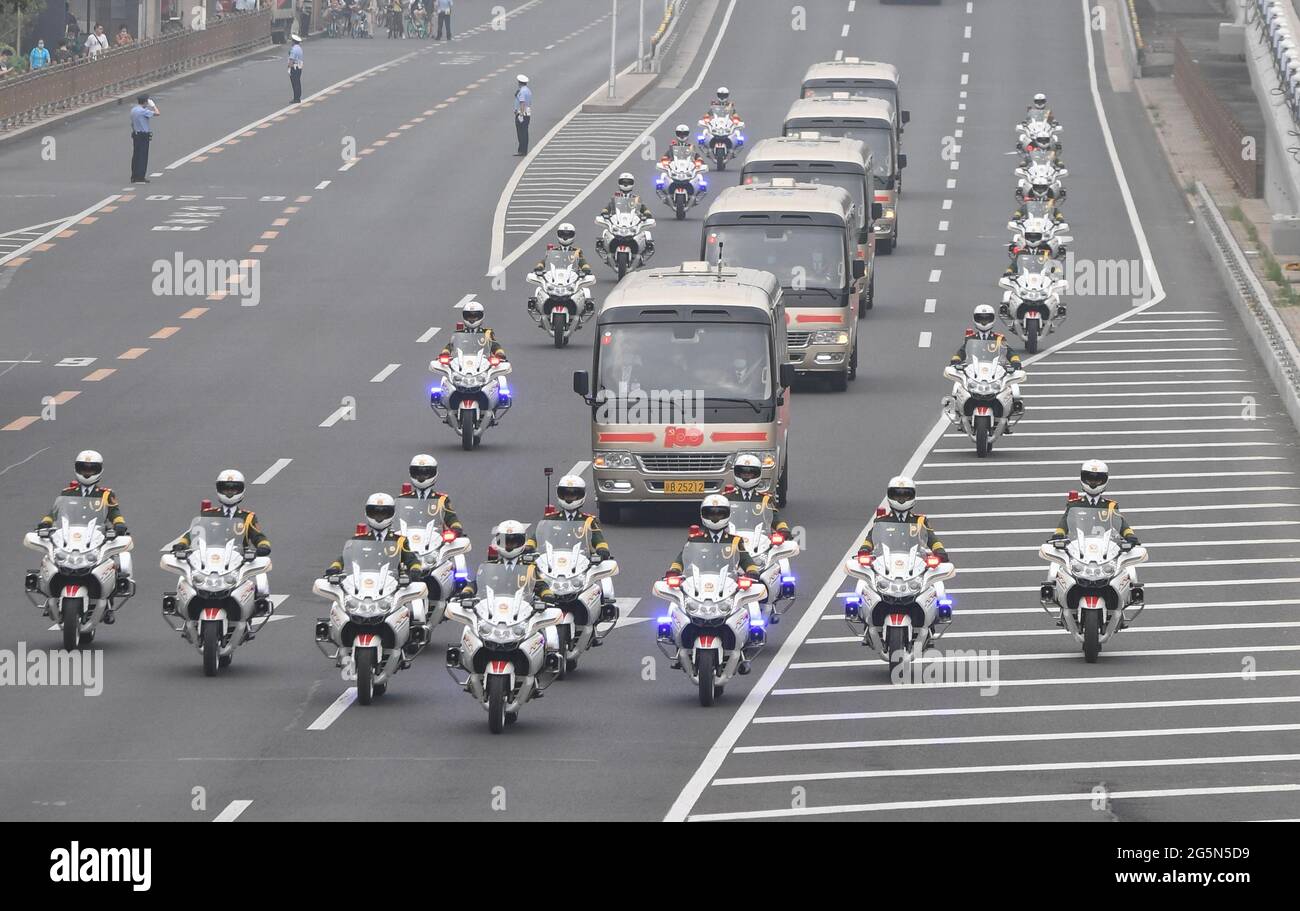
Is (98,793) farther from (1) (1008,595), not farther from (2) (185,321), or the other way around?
(2) (185,321)

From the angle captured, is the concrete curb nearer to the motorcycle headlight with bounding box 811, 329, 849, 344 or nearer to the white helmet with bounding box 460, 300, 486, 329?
the motorcycle headlight with bounding box 811, 329, 849, 344

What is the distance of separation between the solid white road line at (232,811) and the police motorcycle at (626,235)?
30148mm

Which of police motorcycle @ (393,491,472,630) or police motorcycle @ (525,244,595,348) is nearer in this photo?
police motorcycle @ (393,491,472,630)

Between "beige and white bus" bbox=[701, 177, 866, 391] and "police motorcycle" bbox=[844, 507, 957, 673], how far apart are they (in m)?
15.1

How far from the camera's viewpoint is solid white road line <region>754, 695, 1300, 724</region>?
2012 centimetres

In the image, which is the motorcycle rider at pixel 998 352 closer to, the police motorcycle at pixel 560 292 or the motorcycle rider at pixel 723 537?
the police motorcycle at pixel 560 292

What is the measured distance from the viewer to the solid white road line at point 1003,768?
1809cm

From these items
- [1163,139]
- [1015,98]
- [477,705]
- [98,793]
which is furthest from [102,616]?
[1015,98]

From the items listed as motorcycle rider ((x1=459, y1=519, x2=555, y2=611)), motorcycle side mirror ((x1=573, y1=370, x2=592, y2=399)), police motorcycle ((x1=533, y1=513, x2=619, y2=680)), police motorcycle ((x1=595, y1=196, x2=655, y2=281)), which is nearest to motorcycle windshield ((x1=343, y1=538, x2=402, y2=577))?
motorcycle rider ((x1=459, y1=519, x2=555, y2=611))

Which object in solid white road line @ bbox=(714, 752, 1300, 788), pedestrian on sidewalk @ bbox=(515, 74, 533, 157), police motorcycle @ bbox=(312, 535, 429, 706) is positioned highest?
pedestrian on sidewalk @ bbox=(515, 74, 533, 157)

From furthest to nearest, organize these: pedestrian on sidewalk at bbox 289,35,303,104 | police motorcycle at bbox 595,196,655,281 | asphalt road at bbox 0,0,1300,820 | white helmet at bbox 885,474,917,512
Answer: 1. pedestrian on sidewalk at bbox 289,35,303,104
2. police motorcycle at bbox 595,196,655,281
3. white helmet at bbox 885,474,917,512
4. asphalt road at bbox 0,0,1300,820

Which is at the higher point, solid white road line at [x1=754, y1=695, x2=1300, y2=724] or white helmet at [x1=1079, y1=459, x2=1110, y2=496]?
white helmet at [x1=1079, y1=459, x2=1110, y2=496]

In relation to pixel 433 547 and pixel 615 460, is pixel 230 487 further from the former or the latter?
pixel 615 460
